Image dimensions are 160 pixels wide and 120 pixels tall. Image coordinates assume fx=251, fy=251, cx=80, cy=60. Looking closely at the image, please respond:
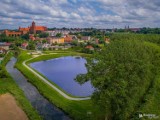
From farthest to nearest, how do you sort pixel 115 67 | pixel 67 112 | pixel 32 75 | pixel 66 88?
1. pixel 32 75
2. pixel 66 88
3. pixel 67 112
4. pixel 115 67

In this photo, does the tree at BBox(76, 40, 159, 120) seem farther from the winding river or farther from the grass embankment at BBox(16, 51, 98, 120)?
the winding river

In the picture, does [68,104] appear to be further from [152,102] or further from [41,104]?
[152,102]

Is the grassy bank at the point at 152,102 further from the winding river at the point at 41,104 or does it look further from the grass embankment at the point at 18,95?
the grass embankment at the point at 18,95

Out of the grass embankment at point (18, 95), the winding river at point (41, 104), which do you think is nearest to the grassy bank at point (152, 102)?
the winding river at point (41, 104)

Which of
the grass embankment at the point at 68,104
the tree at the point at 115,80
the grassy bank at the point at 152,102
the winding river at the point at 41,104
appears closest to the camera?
the tree at the point at 115,80

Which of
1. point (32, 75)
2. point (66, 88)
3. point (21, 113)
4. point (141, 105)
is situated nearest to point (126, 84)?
point (141, 105)

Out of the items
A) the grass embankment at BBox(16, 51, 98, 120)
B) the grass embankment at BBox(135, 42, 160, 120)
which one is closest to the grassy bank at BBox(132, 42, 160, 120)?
the grass embankment at BBox(135, 42, 160, 120)

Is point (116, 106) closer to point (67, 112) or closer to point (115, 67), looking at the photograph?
point (115, 67)

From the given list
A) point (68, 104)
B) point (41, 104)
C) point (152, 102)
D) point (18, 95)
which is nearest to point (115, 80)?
point (152, 102)
